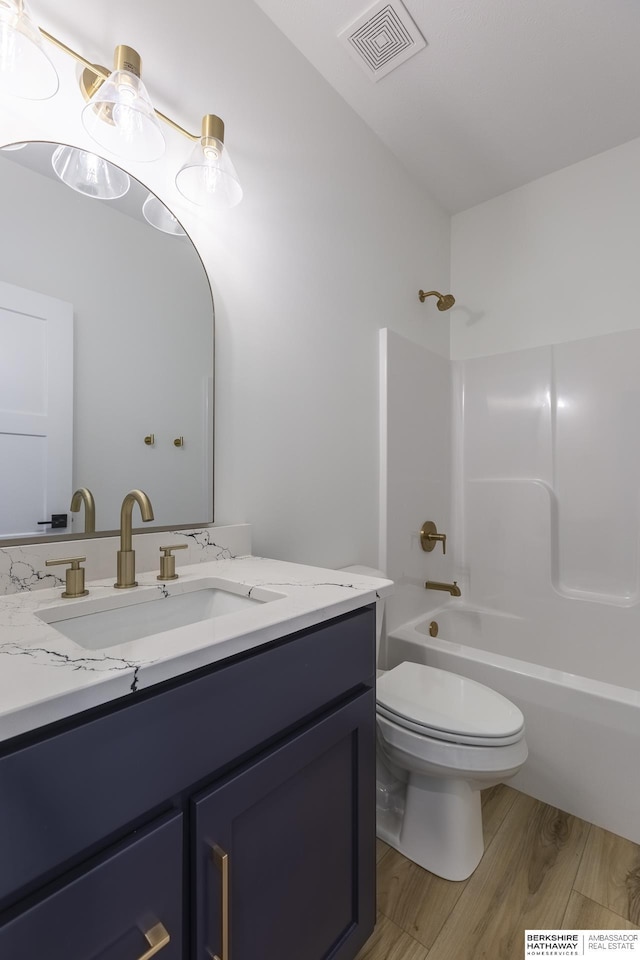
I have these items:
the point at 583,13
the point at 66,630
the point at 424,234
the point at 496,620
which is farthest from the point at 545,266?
the point at 66,630

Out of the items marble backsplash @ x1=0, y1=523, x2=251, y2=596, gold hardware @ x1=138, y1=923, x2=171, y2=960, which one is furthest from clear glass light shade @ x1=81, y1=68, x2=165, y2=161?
gold hardware @ x1=138, y1=923, x2=171, y2=960

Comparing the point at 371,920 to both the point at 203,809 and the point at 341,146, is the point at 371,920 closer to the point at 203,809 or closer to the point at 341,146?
the point at 203,809

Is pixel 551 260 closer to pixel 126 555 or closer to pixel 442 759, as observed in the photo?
pixel 442 759

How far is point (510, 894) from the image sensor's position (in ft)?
3.91

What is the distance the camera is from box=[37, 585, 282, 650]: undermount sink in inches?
32.5

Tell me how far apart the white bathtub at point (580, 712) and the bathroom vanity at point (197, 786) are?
2.80ft

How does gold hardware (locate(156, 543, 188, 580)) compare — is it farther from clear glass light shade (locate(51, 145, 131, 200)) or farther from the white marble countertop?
clear glass light shade (locate(51, 145, 131, 200))

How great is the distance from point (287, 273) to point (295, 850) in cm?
152

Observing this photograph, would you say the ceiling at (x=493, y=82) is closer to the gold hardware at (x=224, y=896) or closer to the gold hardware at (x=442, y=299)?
the gold hardware at (x=442, y=299)

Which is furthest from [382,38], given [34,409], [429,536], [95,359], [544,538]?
[544,538]

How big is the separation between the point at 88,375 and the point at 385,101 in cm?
164

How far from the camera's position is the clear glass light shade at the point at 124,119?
36.9 inches

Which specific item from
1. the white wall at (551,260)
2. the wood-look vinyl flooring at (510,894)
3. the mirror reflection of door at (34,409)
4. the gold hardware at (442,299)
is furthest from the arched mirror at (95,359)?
the white wall at (551,260)

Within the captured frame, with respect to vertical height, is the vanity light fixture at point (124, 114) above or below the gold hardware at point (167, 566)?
above
